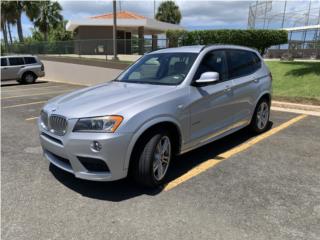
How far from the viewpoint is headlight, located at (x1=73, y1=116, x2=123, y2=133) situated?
378cm

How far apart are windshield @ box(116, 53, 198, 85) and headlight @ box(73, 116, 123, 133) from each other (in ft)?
4.08

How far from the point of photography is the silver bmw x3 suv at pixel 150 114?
12.5 ft

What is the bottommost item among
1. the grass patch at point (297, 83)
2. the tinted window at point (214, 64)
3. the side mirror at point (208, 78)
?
the grass patch at point (297, 83)

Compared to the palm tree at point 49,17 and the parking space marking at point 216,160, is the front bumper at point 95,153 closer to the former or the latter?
the parking space marking at point 216,160

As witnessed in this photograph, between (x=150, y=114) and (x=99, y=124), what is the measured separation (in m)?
0.58

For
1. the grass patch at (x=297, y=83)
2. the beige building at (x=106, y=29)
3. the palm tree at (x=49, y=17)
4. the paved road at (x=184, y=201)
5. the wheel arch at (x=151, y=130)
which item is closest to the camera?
the paved road at (x=184, y=201)

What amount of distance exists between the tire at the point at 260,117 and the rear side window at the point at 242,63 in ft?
2.21

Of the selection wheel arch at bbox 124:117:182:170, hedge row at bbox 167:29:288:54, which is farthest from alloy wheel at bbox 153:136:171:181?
hedge row at bbox 167:29:288:54

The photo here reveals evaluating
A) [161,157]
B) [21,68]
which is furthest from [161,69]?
[21,68]

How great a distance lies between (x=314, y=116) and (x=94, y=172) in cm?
634

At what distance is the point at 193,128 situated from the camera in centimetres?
466

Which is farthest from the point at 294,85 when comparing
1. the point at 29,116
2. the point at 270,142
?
the point at 29,116

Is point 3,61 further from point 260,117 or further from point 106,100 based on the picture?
point 106,100

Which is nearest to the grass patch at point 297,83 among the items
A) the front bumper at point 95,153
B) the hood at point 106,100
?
the hood at point 106,100
